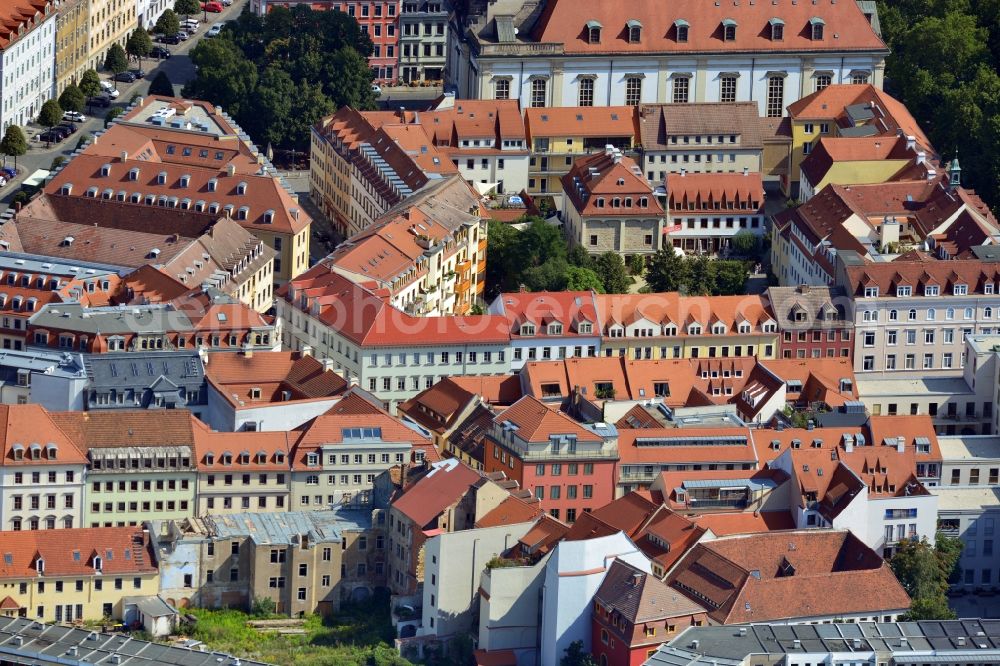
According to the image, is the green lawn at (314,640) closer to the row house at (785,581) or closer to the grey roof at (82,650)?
the grey roof at (82,650)

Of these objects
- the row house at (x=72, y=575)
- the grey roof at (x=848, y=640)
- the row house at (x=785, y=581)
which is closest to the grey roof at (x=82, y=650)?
the row house at (x=72, y=575)

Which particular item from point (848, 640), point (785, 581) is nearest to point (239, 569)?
point (785, 581)

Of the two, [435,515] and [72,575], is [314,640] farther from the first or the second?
[72,575]

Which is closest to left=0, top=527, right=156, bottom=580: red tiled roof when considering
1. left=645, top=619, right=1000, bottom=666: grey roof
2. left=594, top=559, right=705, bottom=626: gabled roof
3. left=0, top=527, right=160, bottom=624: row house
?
left=0, top=527, right=160, bottom=624: row house

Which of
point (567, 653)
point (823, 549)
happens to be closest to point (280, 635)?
point (567, 653)

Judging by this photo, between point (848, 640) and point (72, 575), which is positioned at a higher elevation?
point (848, 640)
